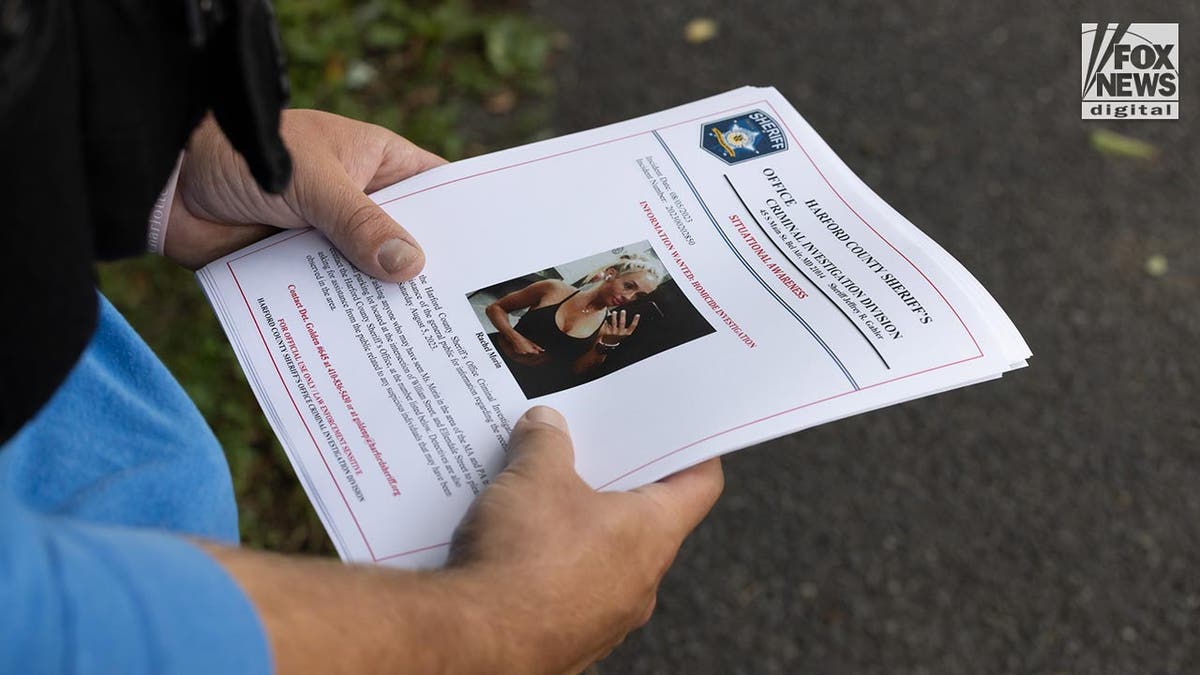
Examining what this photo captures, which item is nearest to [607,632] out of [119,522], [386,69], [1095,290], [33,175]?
[119,522]

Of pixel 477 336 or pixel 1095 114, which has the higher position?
pixel 477 336

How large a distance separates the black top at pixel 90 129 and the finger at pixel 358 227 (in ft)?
0.89

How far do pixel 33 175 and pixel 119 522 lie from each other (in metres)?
0.29

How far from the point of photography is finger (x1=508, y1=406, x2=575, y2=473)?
793 millimetres

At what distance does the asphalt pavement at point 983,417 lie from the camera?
5.24 feet

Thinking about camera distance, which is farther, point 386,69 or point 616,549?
point 386,69

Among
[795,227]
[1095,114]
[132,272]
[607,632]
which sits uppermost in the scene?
[795,227]

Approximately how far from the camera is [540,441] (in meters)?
0.81

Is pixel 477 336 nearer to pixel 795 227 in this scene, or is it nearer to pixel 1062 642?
pixel 795 227

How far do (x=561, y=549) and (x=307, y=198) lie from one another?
0.43 meters

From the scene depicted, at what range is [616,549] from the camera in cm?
78

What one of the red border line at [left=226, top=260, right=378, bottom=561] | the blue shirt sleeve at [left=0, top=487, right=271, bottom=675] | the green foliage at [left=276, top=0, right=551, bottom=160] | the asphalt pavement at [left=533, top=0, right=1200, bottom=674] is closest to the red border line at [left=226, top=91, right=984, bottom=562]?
the red border line at [left=226, top=260, right=378, bottom=561]

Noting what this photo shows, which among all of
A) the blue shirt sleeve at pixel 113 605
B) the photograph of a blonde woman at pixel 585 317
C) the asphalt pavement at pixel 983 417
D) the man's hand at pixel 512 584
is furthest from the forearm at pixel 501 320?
the asphalt pavement at pixel 983 417

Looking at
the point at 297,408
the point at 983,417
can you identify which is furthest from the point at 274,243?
the point at 983,417
